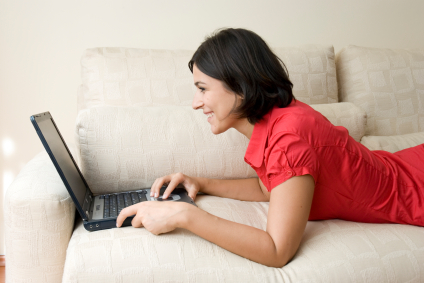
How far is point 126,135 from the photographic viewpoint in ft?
3.58

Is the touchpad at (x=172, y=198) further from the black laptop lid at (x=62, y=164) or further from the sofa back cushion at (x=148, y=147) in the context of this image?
the black laptop lid at (x=62, y=164)

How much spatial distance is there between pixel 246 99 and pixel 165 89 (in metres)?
0.54

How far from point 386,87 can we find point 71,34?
4.93ft

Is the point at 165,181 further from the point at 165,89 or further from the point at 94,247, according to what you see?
the point at 165,89

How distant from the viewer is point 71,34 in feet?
5.16

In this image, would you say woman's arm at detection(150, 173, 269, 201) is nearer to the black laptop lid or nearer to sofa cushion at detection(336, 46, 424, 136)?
the black laptop lid

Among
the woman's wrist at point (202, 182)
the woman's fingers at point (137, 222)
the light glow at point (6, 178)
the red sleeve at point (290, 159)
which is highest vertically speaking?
the red sleeve at point (290, 159)

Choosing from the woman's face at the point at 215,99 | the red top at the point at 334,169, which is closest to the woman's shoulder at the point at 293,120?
the red top at the point at 334,169

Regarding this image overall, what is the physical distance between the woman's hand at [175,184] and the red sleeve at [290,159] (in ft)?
1.09

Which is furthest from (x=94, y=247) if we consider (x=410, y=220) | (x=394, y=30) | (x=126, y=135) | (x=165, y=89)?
(x=394, y=30)

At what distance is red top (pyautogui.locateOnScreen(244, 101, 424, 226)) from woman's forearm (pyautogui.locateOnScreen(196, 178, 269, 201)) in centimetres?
16

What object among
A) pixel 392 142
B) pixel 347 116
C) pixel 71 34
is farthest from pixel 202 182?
pixel 71 34

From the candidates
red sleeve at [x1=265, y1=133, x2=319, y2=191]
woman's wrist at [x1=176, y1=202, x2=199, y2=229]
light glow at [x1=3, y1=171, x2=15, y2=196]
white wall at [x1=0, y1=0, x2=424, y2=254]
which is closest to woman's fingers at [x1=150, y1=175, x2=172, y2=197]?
woman's wrist at [x1=176, y1=202, x2=199, y2=229]

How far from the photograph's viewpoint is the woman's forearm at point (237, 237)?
2.52 ft
